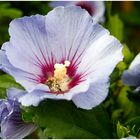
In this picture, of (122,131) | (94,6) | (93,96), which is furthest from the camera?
(94,6)

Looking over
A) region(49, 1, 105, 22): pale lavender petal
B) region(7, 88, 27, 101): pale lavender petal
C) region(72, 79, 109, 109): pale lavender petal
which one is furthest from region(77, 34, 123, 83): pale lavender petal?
region(49, 1, 105, 22): pale lavender petal

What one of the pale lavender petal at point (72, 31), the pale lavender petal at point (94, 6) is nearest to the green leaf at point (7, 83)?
the pale lavender petal at point (72, 31)

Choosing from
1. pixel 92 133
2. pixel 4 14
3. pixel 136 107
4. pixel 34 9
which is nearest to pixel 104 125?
pixel 92 133

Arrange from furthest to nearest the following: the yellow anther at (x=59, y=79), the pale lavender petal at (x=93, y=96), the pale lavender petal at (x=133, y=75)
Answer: the pale lavender petal at (x=133, y=75) < the yellow anther at (x=59, y=79) < the pale lavender petal at (x=93, y=96)

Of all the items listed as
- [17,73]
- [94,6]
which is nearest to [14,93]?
[17,73]

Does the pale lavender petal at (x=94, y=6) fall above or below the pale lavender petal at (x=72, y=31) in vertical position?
below

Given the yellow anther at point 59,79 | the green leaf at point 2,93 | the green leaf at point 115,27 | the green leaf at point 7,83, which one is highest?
the yellow anther at point 59,79

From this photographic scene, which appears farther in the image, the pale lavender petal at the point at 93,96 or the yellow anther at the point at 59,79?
the yellow anther at the point at 59,79

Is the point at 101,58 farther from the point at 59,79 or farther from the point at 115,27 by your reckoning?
the point at 115,27

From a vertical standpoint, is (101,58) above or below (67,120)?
above

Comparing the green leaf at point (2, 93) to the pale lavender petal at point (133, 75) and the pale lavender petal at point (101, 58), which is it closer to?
the pale lavender petal at point (101, 58)

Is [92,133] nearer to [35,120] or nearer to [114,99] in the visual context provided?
[35,120]
